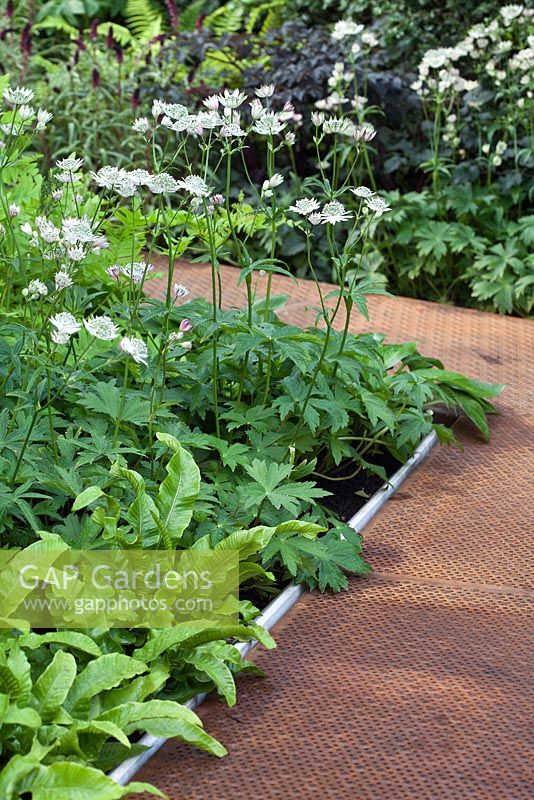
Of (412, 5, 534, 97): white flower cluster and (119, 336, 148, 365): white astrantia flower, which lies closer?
(119, 336, 148, 365): white astrantia flower

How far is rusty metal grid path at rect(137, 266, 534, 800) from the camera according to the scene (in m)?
2.22

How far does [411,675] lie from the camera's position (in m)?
2.56

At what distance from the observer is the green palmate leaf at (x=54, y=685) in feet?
7.23

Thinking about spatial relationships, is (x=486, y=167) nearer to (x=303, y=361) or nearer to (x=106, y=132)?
(x=106, y=132)

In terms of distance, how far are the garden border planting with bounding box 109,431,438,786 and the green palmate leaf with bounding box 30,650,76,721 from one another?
17 cm

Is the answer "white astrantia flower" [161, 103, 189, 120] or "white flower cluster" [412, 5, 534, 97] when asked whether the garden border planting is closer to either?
"white astrantia flower" [161, 103, 189, 120]

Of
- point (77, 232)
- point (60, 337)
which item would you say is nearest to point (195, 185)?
point (77, 232)

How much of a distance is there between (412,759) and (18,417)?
1282mm

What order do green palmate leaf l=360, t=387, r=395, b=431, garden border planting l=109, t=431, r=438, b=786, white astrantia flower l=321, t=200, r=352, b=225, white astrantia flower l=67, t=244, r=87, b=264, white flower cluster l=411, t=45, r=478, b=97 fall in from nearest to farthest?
garden border planting l=109, t=431, r=438, b=786 < white astrantia flower l=67, t=244, r=87, b=264 < white astrantia flower l=321, t=200, r=352, b=225 < green palmate leaf l=360, t=387, r=395, b=431 < white flower cluster l=411, t=45, r=478, b=97

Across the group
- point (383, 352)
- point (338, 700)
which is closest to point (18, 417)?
point (338, 700)

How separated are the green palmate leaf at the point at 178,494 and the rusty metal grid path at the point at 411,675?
356 millimetres

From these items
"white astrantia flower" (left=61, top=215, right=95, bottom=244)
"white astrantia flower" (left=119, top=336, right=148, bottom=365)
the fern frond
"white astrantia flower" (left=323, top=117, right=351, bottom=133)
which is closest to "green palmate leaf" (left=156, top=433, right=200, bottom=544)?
"white astrantia flower" (left=119, top=336, right=148, bottom=365)

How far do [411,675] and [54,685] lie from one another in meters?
0.81

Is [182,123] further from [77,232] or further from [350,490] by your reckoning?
[350,490]
